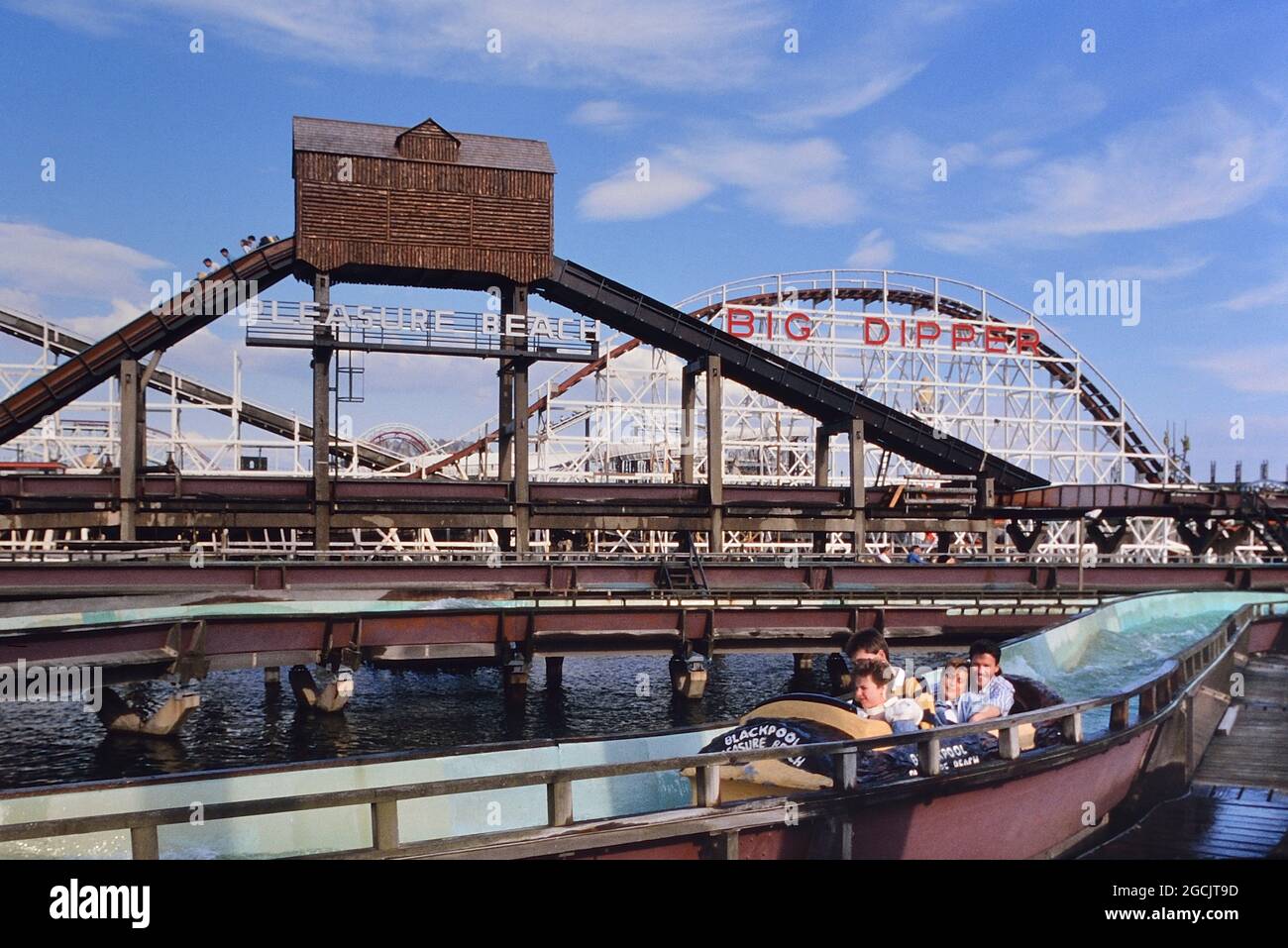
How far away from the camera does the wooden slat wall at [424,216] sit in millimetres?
Answer: 30047

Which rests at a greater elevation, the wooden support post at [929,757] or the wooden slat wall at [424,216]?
the wooden slat wall at [424,216]

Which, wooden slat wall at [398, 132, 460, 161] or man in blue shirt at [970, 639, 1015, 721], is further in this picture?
wooden slat wall at [398, 132, 460, 161]

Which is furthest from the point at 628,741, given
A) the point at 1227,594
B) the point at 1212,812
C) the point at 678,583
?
the point at 1227,594

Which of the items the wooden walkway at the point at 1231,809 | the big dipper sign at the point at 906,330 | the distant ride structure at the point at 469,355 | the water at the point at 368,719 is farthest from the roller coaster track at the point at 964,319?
the wooden walkway at the point at 1231,809

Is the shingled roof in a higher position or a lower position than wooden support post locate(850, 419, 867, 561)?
higher

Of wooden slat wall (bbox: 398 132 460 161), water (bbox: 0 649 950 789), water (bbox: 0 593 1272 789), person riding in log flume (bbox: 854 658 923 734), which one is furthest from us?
wooden slat wall (bbox: 398 132 460 161)

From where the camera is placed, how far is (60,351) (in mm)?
41906

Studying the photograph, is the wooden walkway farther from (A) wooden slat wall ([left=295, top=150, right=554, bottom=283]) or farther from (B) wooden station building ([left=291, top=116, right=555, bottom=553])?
(A) wooden slat wall ([left=295, top=150, right=554, bottom=283])

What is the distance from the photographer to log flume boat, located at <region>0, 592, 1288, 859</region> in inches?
229

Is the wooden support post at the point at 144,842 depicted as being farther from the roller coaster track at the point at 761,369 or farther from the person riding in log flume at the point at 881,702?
the roller coaster track at the point at 761,369

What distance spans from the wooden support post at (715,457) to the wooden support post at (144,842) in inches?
987

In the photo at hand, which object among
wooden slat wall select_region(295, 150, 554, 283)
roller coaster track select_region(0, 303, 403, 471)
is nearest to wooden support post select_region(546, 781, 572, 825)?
wooden slat wall select_region(295, 150, 554, 283)

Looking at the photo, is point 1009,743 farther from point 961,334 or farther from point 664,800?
point 961,334

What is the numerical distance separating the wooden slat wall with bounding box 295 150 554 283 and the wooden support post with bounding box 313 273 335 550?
0.86 m
